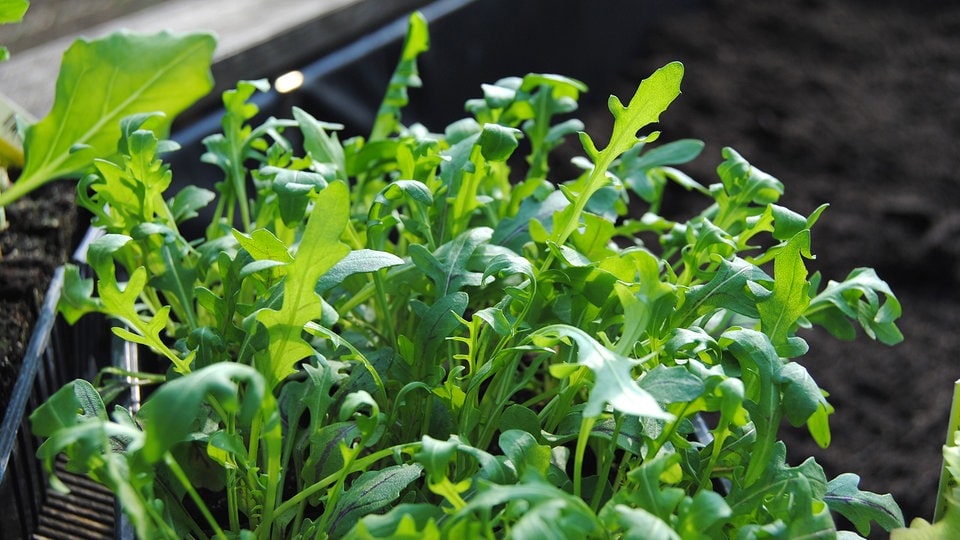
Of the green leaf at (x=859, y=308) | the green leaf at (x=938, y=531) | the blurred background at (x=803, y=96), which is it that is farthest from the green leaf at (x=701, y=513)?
the blurred background at (x=803, y=96)

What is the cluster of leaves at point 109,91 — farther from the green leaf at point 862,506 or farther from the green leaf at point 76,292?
the green leaf at point 862,506

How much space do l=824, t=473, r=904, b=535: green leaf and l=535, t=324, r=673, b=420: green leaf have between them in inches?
6.8

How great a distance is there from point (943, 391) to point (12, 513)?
44.0 inches

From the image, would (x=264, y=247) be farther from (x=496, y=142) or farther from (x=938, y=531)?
(x=938, y=531)

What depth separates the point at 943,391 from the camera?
1.28m

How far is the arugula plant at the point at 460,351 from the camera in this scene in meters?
0.44

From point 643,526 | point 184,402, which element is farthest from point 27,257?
point 643,526

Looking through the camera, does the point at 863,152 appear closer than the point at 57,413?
No

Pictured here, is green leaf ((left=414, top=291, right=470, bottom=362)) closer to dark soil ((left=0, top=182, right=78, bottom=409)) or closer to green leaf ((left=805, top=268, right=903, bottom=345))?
green leaf ((left=805, top=268, right=903, bottom=345))

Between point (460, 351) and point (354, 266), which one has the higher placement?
point (354, 266)

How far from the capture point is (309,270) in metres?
0.49

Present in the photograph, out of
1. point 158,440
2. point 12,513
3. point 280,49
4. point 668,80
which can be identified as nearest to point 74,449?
point 158,440

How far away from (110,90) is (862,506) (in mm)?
643

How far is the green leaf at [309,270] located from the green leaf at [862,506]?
0.99 ft
